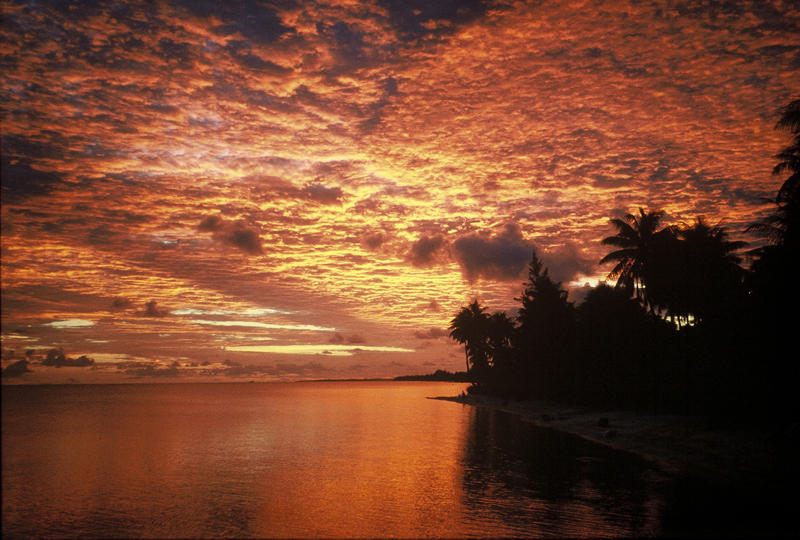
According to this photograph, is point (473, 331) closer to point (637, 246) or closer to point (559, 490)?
point (637, 246)

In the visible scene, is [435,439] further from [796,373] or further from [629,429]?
[796,373]

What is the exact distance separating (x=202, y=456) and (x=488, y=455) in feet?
87.3

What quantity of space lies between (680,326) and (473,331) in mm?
69700

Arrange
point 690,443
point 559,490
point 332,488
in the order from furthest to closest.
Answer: point 690,443, point 332,488, point 559,490

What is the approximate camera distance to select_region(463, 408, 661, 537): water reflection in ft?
70.1

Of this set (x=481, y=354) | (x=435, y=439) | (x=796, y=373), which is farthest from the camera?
(x=481, y=354)

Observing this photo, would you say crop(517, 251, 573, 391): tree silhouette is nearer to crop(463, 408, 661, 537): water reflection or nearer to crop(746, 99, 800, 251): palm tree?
crop(463, 408, 661, 537): water reflection

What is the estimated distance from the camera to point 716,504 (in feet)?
73.7

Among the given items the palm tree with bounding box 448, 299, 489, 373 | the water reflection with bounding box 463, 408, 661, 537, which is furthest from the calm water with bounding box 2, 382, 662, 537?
the palm tree with bounding box 448, 299, 489, 373

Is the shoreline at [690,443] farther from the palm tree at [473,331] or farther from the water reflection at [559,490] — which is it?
the palm tree at [473,331]

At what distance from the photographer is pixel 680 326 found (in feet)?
171

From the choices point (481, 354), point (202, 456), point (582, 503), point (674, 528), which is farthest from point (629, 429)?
point (481, 354)

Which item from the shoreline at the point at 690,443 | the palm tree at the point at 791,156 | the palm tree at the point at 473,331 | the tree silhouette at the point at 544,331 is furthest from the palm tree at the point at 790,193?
the palm tree at the point at 473,331

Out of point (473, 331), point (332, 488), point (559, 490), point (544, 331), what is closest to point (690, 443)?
point (559, 490)
